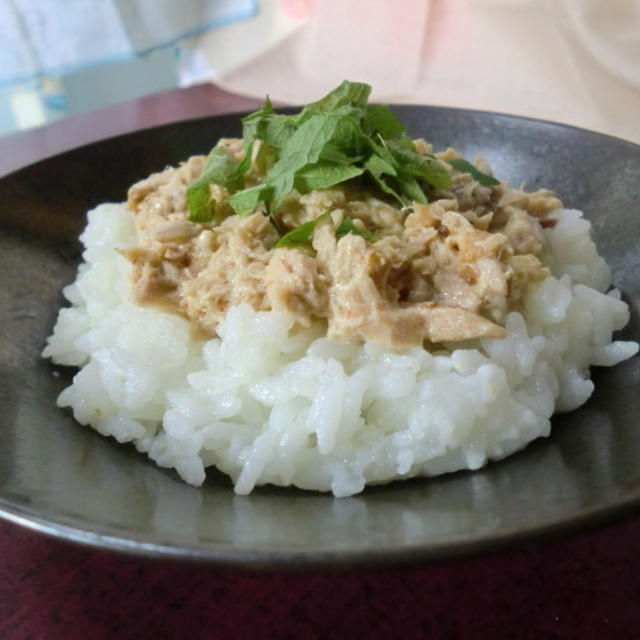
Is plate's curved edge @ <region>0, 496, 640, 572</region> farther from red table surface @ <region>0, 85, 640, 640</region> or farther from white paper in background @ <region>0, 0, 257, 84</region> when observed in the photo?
white paper in background @ <region>0, 0, 257, 84</region>

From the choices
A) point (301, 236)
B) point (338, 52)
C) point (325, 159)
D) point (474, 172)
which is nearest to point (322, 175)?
point (325, 159)

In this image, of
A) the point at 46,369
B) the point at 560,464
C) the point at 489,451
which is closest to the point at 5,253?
the point at 46,369

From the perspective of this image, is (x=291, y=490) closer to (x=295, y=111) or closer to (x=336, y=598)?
(x=336, y=598)

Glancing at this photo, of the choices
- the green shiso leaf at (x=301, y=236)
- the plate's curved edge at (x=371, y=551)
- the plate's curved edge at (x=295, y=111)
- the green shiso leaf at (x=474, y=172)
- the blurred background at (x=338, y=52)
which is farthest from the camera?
the blurred background at (x=338, y=52)

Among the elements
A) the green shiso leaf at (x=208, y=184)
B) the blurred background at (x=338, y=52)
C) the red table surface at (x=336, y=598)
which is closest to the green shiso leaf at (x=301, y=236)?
→ the green shiso leaf at (x=208, y=184)

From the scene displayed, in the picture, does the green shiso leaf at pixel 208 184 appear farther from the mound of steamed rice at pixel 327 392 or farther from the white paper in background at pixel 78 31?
the white paper in background at pixel 78 31

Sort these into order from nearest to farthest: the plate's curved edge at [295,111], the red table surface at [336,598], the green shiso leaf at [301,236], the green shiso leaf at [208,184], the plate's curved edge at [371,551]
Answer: the plate's curved edge at [371,551]
the red table surface at [336,598]
the green shiso leaf at [301,236]
the green shiso leaf at [208,184]
the plate's curved edge at [295,111]
